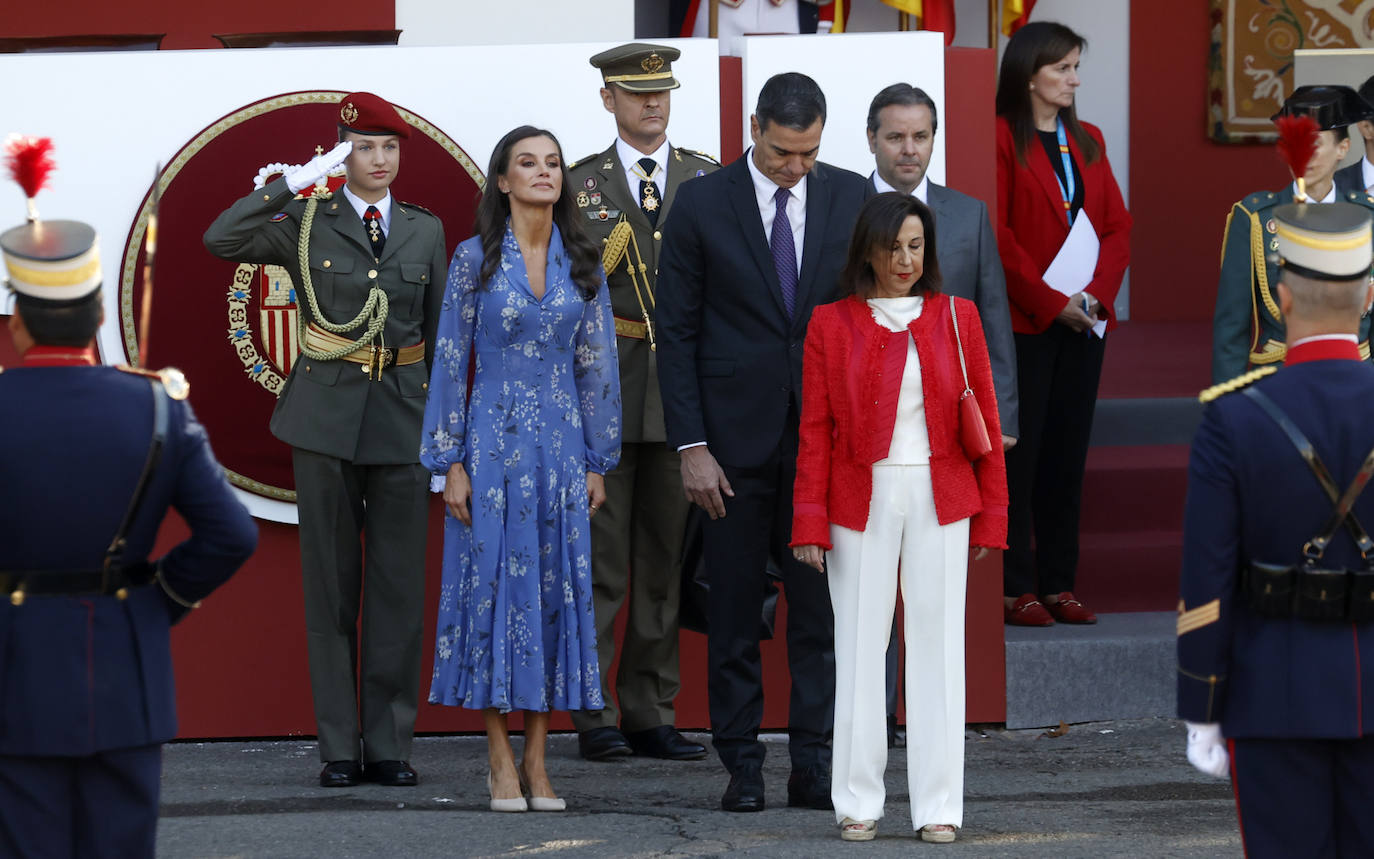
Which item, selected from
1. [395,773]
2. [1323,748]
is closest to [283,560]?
[395,773]

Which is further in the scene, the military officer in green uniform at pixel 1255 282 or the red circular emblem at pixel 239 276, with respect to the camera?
the red circular emblem at pixel 239 276

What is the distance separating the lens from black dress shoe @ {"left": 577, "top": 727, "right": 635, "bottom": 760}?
21.4 feet

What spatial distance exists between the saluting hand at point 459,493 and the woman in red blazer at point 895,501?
95cm

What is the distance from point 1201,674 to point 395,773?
3.12m

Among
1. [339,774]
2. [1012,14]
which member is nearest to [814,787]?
[339,774]

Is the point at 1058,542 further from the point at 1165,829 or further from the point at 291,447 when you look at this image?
the point at 291,447

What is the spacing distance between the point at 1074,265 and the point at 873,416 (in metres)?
2.30

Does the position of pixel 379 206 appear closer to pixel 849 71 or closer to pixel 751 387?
pixel 751 387

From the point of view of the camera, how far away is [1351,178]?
6984 millimetres

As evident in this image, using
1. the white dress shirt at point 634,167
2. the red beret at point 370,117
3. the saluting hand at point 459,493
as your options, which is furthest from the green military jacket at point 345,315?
the white dress shirt at point 634,167

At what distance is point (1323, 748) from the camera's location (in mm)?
3725

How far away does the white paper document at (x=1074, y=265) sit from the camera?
7367 millimetres

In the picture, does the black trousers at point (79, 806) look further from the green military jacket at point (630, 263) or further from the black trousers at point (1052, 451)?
the black trousers at point (1052, 451)

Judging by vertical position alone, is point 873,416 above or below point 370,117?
below
